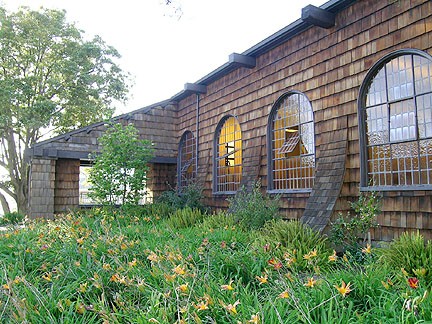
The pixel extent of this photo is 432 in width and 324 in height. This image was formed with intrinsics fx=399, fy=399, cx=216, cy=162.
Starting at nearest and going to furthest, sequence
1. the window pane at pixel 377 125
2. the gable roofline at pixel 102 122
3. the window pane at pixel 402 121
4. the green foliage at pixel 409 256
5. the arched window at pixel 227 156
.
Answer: the green foliage at pixel 409 256
the window pane at pixel 402 121
the window pane at pixel 377 125
the arched window at pixel 227 156
the gable roofline at pixel 102 122

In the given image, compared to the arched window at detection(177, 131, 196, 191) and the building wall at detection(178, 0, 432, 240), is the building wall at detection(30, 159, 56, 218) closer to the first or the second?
the arched window at detection(177, 131, 196, 191)

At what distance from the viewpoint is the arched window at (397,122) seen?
625 cm

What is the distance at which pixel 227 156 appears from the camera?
12055mm

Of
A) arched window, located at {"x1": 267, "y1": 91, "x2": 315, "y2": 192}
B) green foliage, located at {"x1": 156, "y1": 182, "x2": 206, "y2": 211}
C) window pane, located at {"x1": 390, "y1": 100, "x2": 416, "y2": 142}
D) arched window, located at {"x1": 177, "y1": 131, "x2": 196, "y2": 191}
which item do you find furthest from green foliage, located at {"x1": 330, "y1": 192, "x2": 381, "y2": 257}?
arched window, located at {"x1": 177, "y1": 131, "x2": 196, "y2": 191}

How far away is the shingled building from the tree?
207 inches

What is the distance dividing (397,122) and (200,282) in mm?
4810

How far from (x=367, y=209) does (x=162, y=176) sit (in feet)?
32.0

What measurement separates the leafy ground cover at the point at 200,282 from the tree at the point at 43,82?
438 inches

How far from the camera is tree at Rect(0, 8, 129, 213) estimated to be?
54.5ft

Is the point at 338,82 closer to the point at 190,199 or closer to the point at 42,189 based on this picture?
the point at 190,199

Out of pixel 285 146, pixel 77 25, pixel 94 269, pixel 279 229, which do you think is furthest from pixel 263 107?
pixel 77 25

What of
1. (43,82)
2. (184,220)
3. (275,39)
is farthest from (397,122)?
(43,82)

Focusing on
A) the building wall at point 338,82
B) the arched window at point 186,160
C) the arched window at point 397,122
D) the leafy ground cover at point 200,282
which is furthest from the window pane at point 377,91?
the arched window at point 186,160

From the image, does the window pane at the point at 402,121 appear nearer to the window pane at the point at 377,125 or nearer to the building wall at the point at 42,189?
the window pane at the point at 377,125
